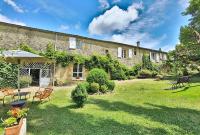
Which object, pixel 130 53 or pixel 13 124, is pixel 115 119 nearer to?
pixel 13 124

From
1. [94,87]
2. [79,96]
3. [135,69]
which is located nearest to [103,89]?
[94,87]

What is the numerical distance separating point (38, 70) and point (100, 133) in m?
16.9

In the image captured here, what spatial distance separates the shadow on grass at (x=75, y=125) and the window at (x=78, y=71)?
51.8ft

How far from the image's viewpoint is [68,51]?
24.4 metres

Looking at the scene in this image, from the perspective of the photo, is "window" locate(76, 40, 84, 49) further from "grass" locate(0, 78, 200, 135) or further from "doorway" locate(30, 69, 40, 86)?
"grass" locate(0, 78, 200, 135)

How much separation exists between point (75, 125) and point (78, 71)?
18081mm

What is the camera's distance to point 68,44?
2438 cm

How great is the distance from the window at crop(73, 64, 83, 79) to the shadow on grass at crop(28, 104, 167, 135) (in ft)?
51.8

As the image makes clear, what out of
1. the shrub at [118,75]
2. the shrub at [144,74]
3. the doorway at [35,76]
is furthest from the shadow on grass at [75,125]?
the shrub at [144,74]

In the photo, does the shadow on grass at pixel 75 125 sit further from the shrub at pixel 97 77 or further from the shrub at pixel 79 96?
the shrub at pixel 97 77

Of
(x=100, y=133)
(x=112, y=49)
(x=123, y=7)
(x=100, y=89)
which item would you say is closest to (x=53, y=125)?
(x=100, y=133)

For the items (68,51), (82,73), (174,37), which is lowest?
(82,73)

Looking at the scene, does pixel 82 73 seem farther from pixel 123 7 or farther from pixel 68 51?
pixel 123 7

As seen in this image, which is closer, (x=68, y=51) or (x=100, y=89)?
(x=100, y=89)
